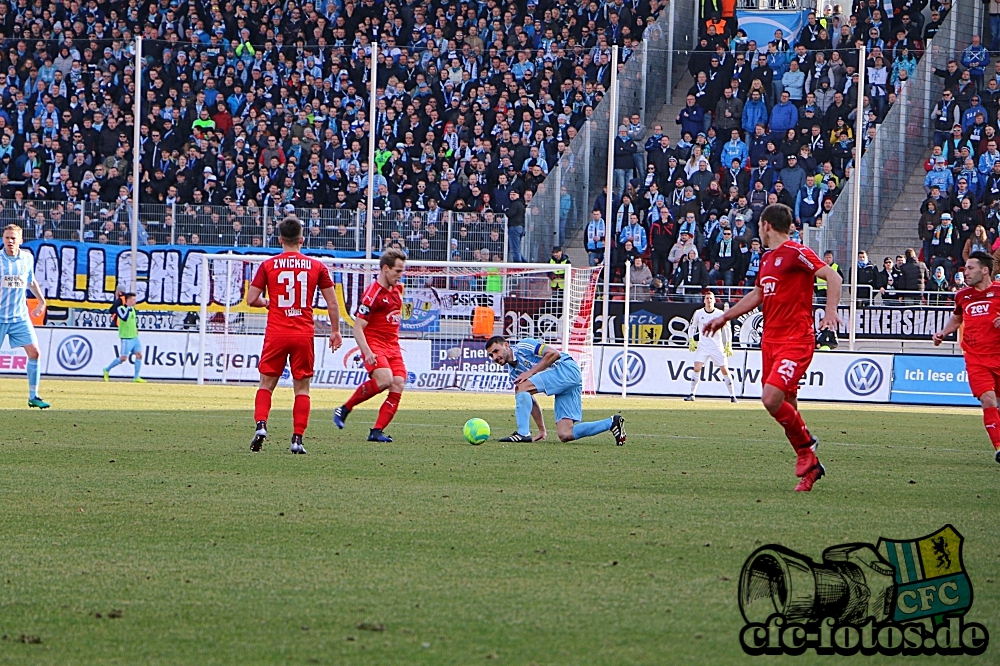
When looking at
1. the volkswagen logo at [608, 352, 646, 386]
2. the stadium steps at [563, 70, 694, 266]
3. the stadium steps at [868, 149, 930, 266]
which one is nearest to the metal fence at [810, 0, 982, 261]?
the stadium steps at [868, 149, 930, 266]

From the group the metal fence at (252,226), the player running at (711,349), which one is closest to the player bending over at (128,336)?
the metal fence at (252,226)

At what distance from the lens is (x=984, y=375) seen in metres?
12.8

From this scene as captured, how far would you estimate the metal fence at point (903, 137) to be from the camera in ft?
96.4

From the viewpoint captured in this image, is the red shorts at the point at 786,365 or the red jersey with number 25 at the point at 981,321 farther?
the red jersey with number 25 at the point at 981,321

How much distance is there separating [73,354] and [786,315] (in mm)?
20683

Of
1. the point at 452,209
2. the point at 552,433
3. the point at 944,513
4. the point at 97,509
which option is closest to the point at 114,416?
the point at 552,433

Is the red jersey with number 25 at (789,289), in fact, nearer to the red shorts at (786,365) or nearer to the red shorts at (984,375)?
the red shorts at (786,365)

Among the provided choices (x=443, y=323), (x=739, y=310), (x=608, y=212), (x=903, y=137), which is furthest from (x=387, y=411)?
(x=903, y=137)

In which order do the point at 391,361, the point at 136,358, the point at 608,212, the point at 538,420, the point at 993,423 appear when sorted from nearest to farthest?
the point at 993,423 → the point at 391,361 → the point at 538,420 → the point at 136,358 → the point at 608,212

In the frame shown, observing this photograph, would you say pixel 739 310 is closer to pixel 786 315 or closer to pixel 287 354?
pixel 786 315

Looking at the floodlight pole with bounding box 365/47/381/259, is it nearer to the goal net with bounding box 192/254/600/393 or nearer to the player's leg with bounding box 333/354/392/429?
the goal net with bounding box 192/254/600/393

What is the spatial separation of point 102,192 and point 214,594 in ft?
89.1

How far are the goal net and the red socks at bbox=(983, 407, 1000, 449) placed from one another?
1296cm

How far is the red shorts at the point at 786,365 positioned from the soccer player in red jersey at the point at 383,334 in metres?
4.73
